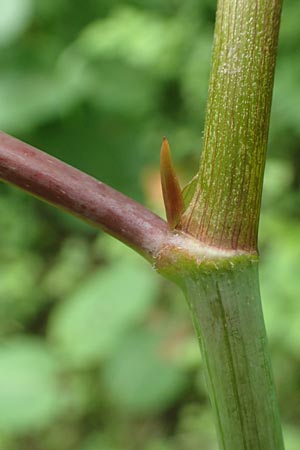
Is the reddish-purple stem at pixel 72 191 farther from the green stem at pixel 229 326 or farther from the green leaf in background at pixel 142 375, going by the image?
the green leaf in background at pixel 142 375

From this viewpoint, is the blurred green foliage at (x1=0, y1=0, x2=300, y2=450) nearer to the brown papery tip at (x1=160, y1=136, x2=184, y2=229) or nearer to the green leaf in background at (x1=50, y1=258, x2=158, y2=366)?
the green leaf in background at (x1=50, y1=258, x2=158, y2=366)

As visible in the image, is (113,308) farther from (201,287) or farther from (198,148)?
(201,287)

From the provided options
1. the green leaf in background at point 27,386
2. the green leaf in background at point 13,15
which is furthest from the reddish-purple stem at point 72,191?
the green leaf in background at point 27,386

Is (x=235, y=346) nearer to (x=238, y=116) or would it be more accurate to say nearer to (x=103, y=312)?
(x=238, y=116)

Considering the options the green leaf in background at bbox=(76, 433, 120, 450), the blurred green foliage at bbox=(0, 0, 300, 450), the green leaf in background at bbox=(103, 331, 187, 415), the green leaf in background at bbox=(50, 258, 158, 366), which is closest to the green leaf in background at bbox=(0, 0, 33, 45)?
→ the blurred green foliage at bbox=(0, 0, 300, 450)

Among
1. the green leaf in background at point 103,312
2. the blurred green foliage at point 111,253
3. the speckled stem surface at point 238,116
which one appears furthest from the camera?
the green leaf in background at point 103,312

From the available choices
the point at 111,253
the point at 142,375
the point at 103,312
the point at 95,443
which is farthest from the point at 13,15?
the point at 111,253

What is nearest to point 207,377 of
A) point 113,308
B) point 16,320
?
point 113,308
